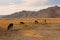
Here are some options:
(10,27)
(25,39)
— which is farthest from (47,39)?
(10,27)

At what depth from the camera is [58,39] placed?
918 inches

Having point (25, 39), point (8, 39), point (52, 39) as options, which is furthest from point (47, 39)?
point (8, 39)

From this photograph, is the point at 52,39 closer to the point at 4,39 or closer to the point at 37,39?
the point at 37,39

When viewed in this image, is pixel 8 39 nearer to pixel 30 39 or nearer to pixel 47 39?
pixel 30 39

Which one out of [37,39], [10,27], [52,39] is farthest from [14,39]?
[10,27]

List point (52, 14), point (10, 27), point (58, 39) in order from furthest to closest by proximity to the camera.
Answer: point (52, 14)
point (10, 27)
point (58, 39)

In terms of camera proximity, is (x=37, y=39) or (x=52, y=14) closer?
(x=37, y=39)

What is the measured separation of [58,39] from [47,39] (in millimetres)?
1156

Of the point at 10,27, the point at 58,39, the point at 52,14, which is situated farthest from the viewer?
the point at 52,14

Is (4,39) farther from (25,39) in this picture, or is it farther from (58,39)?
(58,39)

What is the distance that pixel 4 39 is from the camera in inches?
938

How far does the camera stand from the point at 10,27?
3941 cm

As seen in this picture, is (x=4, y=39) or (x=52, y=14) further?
(x=52, y=14)

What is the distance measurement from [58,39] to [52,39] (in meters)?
0.64
